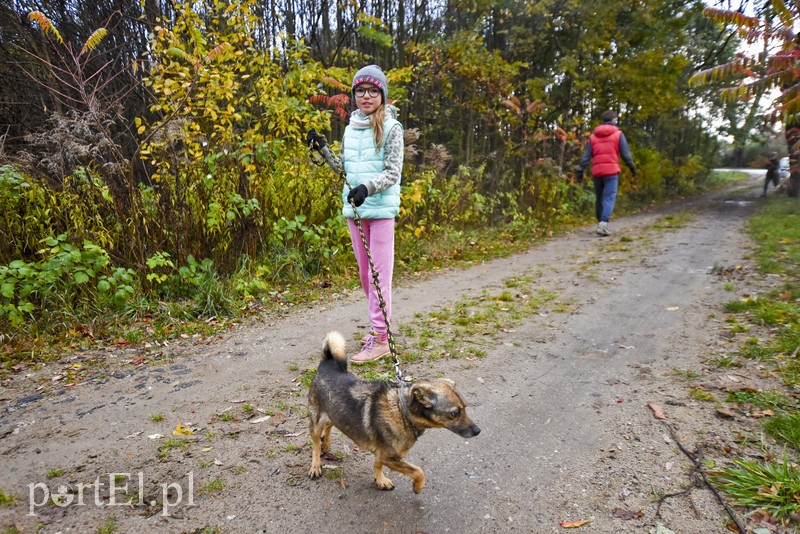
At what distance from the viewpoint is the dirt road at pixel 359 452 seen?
8.87ft

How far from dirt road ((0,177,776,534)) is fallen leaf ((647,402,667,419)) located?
0.05 m

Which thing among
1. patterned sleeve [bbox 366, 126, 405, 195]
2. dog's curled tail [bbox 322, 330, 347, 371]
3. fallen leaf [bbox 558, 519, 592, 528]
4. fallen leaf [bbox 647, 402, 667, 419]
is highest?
patterned sleeve [bbox 366, 126, 405, 195]

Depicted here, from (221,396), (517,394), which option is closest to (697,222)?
(517,394)

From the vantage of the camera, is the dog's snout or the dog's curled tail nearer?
the dog's snout

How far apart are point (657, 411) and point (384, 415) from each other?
7.37 feet

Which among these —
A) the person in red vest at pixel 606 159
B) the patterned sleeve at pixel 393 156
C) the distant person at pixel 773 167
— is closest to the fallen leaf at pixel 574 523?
the patterned sleeve at pixel 393 156

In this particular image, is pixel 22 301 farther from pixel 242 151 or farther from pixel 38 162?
pixel 242 151

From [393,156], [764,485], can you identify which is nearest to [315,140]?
[393,156]

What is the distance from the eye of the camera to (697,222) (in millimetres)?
13055

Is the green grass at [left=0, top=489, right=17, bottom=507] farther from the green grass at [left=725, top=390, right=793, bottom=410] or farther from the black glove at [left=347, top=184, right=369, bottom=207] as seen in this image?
the green grass at [left=725, top=390, right=793, bottom=410]

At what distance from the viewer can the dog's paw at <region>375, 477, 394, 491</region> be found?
2924 mm

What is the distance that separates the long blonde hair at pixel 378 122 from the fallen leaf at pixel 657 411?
10.0ft

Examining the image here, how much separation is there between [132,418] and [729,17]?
6.35m

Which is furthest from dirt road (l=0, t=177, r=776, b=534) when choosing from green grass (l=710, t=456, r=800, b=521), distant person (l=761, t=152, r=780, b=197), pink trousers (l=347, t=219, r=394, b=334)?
distant person (l=761, t=152, r=780, b=197)
